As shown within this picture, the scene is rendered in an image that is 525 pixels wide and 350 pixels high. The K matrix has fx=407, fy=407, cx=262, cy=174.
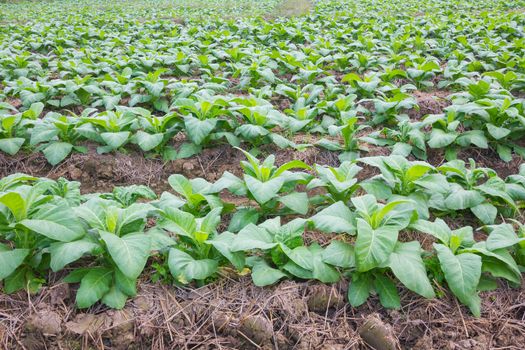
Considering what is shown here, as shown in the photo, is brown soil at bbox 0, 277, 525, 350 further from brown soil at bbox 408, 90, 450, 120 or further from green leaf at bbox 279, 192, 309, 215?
brown soil at bbox 408, 90, 450, 120

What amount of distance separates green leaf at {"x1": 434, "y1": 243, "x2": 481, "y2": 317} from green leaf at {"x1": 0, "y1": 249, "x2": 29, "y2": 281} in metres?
2.40

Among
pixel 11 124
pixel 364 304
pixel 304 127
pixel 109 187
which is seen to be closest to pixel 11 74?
pixel 11 124

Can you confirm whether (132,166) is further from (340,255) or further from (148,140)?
(340,255)

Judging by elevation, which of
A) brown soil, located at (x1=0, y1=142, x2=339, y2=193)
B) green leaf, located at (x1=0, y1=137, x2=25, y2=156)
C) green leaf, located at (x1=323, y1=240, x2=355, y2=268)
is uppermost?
green leaf, located at (x1=323, y1=240, x2=355, y2=268)

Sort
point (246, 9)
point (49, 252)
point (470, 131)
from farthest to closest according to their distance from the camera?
point (246, 9), point (470, 131), point (49, 252)

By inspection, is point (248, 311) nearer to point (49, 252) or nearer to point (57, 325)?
point (57, 325)

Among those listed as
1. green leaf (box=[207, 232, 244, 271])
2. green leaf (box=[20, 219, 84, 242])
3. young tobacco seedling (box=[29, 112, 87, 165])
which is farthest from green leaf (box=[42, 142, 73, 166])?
green leaf (box=[207, 232, 244, 271])

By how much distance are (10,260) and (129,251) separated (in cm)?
67

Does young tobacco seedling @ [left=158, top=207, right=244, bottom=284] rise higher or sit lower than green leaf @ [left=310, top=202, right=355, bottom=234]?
lower

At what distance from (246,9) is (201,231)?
16455mm

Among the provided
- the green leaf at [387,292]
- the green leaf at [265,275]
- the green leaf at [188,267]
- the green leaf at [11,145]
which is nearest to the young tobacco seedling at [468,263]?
the green leaf at [387,292]

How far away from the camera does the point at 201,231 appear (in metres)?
2.56

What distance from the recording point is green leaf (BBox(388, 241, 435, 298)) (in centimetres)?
223

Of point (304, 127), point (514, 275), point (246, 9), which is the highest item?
point (514, 275)
